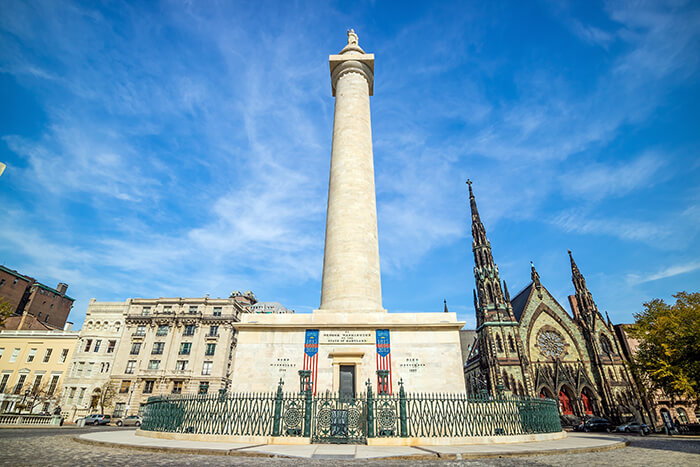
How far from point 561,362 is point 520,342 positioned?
6.07 meters

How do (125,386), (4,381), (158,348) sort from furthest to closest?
(158,348) < (125,386) < (4,381)

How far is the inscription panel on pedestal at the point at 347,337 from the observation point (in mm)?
17984

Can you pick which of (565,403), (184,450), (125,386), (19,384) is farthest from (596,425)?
(19,384)

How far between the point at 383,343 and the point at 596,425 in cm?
3097

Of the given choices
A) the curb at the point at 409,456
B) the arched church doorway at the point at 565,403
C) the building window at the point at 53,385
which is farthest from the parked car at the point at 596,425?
the building window at the point at 53,385

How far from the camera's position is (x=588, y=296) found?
165ft

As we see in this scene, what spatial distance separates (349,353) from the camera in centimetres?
1759

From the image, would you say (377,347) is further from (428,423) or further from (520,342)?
(520,342)

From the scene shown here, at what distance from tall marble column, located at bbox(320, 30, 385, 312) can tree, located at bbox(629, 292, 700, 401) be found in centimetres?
2683

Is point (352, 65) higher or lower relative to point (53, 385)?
higher

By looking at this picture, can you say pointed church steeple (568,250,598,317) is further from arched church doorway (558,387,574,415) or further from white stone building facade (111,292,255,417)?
white stone building facade (111,292,255,417)

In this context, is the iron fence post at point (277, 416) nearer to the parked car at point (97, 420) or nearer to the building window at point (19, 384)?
the parked car at point (97, 420)

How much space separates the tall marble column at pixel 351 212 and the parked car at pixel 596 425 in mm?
29896

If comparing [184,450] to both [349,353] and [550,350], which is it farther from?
[550,350]
